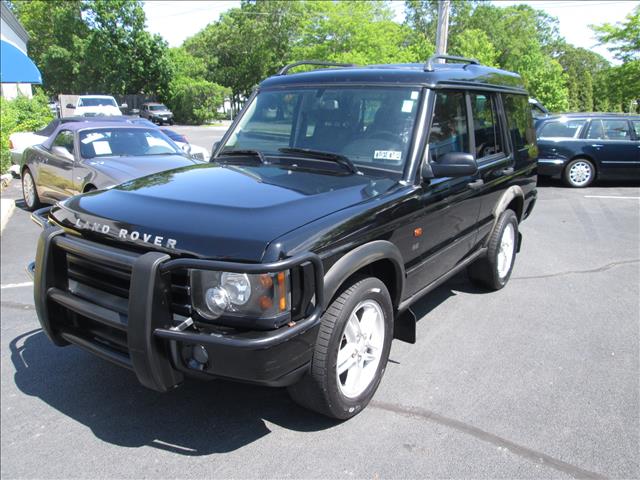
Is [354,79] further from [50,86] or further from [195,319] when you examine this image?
[50,86]

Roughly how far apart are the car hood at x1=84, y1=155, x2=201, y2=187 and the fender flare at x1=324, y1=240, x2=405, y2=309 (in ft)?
14.6

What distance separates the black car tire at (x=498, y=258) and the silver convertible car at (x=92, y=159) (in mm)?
4529

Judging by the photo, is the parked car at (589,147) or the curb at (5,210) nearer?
the curb at (5,210)

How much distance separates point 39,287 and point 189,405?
114cm

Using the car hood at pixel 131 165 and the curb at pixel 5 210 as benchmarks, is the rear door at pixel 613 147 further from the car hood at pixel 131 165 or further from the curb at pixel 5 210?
the curb at pixel 5 210

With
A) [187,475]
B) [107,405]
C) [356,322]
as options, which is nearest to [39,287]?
[107,405]

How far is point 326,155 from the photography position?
12.1 feet

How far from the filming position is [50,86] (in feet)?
177

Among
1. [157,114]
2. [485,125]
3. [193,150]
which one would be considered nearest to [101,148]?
[193,150]

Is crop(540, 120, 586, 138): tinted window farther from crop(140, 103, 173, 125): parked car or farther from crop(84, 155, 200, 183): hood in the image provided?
crop(140, 103, 173, 125): parked car

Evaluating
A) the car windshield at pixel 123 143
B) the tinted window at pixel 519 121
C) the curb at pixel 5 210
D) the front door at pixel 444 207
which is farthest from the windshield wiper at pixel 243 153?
the curb at pixel 5 210

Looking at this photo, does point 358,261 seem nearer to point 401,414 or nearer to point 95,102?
point 401,414

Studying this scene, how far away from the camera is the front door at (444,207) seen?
3.69 metres

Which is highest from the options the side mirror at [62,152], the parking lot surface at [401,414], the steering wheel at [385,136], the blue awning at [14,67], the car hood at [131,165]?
the blue awning at [14,67]
